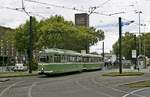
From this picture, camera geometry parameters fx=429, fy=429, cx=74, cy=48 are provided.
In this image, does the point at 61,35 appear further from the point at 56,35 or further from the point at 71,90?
the point at 71,90

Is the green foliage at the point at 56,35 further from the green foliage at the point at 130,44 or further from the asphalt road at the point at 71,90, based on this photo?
the asphalt road at the point at 71,90

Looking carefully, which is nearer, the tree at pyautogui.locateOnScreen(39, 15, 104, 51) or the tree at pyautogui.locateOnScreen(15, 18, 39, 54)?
the tree at pyautogui.locateOnScreen(39, 15, 104, 51)

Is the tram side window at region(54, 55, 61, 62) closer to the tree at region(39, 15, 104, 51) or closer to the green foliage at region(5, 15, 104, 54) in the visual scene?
the green foliage at region(5, 15, 104, 54)

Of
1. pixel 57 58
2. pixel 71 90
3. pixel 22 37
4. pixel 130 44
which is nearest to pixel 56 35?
pixel 22 37

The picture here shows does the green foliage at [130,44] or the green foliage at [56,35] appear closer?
the green foliage at [56,35]

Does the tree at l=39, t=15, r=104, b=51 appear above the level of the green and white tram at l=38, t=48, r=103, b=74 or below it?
above

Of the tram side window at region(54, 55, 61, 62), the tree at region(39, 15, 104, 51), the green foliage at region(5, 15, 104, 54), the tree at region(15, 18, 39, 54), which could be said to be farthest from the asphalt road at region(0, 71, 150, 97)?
the tree at region(15, 18, 39, 54)

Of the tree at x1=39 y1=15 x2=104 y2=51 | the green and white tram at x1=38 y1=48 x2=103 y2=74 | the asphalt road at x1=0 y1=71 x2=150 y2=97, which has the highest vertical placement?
the tree at x1=39 y1=15 x2=104 y2=51

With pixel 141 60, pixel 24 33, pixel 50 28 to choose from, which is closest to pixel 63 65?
pixel 141 60

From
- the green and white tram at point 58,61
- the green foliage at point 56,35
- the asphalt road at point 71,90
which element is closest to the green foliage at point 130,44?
the green foliage at point 56,35

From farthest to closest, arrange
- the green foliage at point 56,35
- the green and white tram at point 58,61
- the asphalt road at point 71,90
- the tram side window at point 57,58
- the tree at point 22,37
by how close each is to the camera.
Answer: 1. the tree at point 22,37
2. the green foliage at point 56,35
3. the tram side window at point 57,58
4. the green and white tram at point 58,61
5. the asphalt road at point 71,90

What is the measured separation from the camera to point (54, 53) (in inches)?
2023

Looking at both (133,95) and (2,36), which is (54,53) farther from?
(2,36)

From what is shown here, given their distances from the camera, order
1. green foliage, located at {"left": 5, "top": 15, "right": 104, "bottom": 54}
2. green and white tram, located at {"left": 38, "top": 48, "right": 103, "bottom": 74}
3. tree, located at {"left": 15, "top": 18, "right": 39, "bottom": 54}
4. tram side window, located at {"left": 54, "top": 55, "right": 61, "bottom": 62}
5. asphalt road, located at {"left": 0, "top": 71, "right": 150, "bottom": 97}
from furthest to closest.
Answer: tree, located at {"left": 15, "top": 18, "right": 39, "bottom": 54}
green foliage, located at {"left": 5, "top": 15, "right": 104, "bottom": 54}
tram side window, located at {"left": 54, "top": 55, "right": 61, "bottom": 62}
green and white tram, located at {"left": 38, "top": 48, "right": 103, "bottom": 74}
asphalt road, located at {"left": 0, "top": 71, "right": 150, "bottom": 97}
